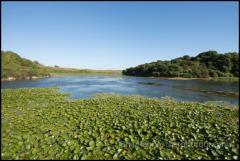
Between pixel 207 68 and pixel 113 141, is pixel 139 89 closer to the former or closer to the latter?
pixel 113 141

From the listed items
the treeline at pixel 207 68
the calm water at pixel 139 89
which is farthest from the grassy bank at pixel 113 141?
the treeline at pixel 207 68

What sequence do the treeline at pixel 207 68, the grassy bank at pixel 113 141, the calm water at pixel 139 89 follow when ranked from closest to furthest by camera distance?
the grassy bank at pixel 113 141 < the calm water at pixel 139 89 < the treeline at pixel 207 68

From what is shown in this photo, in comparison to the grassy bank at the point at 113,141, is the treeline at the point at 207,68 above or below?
above

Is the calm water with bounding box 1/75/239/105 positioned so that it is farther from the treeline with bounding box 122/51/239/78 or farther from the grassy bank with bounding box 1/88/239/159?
the treeline with bounding box 122/51/239/78

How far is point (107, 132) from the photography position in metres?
6.54

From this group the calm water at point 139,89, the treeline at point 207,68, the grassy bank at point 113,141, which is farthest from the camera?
the treeline at point 207,68

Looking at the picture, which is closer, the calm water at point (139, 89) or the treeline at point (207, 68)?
Answer: the calm water at point (139, 89)

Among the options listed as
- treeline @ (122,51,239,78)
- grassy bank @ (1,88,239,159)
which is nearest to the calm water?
grassy bank @ (1,88,239,159)

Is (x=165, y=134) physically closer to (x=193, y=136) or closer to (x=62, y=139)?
(x=193, y=136)

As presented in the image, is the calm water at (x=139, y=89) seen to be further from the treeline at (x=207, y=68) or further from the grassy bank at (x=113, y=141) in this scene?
the treeline at (x=207, y=68)

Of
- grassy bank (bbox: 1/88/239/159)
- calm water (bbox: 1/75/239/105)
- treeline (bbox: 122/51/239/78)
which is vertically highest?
treeline (bbox: 122/51/239/78)

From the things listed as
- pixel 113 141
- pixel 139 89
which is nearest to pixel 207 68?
pixel 139 89

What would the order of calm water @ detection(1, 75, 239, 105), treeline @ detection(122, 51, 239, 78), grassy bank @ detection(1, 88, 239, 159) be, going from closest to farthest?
1. grassy bank @ detection(1, 88, 239, 159)
2. calm water @ detection(1, 75, 239, 105)
3. treeline @ detection(122, 51, 239, 78)

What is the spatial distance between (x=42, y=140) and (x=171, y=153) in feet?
20.5
